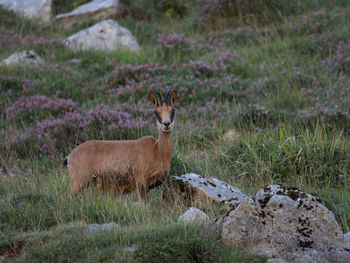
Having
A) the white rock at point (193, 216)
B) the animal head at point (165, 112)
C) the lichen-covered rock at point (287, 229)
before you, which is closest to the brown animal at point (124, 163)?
the animal head at point (165, 112)

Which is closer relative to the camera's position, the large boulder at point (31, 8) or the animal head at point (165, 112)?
the animal head at point (165, 112)

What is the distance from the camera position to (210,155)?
28.0ft

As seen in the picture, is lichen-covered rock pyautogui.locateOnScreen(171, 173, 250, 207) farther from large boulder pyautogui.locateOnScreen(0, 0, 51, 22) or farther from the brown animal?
large boulder pyautogui.locateOnScreen(0, 0, 51, 22)

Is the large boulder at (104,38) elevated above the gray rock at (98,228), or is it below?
above

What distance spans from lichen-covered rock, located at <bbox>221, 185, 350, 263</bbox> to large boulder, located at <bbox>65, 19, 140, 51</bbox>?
1076 cm

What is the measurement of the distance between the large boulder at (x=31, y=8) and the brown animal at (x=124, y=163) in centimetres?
1219

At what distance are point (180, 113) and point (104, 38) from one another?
17.3 ft

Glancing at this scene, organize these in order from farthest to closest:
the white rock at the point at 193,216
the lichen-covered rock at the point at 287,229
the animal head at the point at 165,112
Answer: the animal head at the point at 165,112 → the white rock at the point at 193,216 → the lichen-covered rock at the point at 287,229

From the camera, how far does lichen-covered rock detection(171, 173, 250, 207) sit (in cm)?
628

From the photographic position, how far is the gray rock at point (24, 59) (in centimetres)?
1319

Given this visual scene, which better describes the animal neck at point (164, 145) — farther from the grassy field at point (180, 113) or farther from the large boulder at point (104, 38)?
the large boulder at point (104, 38)

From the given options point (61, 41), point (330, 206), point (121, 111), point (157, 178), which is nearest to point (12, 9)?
point (61, 41)

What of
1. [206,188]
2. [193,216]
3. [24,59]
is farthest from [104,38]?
[193,216]

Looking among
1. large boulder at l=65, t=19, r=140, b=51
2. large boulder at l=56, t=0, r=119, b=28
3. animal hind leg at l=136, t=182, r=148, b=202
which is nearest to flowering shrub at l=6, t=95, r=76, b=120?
large boulder at l=65, t=19, r=140, b=51
